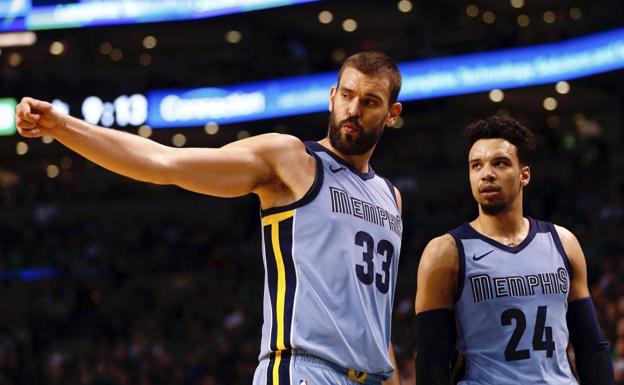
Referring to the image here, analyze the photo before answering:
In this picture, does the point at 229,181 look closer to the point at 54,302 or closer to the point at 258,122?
the point at 54,302

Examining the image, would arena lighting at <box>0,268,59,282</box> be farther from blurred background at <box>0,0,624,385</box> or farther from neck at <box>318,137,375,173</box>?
neck at <box>318,137,375,173</box>

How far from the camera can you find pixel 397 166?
997 inches

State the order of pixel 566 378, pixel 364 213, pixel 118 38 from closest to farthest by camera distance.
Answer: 1. pixel 364 213
2. pixel 566 378
3. pixel 118 38

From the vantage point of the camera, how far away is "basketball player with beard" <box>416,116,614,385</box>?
16.1 ft

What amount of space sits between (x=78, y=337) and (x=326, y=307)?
55.4 ft

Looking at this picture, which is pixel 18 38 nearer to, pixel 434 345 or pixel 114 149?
pixel 434 345

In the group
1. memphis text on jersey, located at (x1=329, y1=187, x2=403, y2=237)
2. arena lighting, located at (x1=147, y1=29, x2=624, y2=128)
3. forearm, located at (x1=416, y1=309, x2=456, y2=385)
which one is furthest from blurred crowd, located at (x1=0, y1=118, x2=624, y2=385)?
memphis text on jersey, located at (x1=329, y1=187, x2=403, y2=237)

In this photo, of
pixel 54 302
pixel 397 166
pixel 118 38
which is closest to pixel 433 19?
pixel 397 166

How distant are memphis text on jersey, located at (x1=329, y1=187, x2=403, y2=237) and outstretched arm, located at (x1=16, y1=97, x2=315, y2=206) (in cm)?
14

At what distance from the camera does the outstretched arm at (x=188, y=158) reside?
3535mm

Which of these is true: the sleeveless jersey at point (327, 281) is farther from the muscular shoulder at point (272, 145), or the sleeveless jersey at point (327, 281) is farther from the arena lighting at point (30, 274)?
the arena lighting at point (30, 274)

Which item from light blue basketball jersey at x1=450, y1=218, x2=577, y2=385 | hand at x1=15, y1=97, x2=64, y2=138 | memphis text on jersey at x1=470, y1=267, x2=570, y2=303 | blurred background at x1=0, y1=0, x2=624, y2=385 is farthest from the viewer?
blurred background at x1=0, y1=0, x2=624, y2=385

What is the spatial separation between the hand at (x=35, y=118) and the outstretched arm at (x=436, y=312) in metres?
2.26

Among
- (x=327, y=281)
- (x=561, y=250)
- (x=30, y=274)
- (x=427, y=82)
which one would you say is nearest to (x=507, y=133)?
(x=561, y=250)
